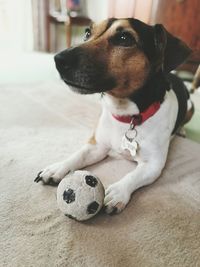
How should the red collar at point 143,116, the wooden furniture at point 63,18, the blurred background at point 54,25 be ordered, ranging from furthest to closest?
the wooden furniture at point 63,18 → the blurred background at point 54,25 → the red collar at point 143,116

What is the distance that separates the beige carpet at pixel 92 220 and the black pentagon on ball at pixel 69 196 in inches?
4.2

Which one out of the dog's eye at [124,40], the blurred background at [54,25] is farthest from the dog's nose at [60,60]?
the blurred background at [54,25]

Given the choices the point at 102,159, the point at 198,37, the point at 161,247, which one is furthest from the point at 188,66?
the point at 161,247

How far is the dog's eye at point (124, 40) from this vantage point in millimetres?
1199

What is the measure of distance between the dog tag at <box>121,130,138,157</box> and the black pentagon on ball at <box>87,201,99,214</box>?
418 millimetres

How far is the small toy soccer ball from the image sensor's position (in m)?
1.00

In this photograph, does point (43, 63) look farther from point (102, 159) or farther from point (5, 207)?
point (5, 207)

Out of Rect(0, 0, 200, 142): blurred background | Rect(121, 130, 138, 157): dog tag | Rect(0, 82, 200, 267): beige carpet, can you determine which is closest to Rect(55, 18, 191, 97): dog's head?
Rect(121, 130, 138, 157): dog tag

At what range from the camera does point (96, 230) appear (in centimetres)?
104

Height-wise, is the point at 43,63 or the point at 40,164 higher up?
the point at 40,164

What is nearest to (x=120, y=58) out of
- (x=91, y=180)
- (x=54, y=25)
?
(x=91, y=180)

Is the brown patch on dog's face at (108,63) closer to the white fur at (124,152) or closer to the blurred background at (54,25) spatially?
the white fur at (124,152)

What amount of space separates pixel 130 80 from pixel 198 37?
8.31 feet

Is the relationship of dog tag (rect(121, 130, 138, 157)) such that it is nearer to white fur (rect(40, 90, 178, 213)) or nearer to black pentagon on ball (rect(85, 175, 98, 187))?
white fur (rect(40, 90, 178, 213))
